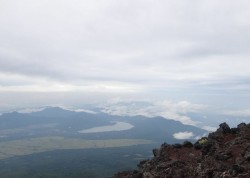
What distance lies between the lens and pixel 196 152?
64.7 m

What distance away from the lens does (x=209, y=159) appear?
53719 millimetres

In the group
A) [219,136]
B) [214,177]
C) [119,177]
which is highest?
[219,136]

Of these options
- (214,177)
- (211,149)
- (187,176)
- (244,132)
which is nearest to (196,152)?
(211,149)

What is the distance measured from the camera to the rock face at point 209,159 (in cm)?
4716

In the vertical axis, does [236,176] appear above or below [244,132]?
below

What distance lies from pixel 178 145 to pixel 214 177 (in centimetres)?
2461

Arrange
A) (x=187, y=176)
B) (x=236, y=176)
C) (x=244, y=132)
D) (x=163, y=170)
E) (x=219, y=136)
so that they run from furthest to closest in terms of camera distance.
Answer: (x=219, y=136) < (x=244, y=132) < (x=163, y=170) < (x=187, y=176) < (x=236, y=176)

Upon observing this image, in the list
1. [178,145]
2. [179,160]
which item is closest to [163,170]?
[179,160]

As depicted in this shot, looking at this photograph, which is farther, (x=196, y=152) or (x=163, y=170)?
(x=196, y=152)

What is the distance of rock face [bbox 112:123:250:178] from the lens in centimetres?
4716

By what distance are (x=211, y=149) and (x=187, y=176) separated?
33.9ft

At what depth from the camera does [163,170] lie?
188 feet

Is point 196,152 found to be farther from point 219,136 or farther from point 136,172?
point 136,172

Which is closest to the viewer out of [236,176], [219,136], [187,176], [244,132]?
[236,176]
